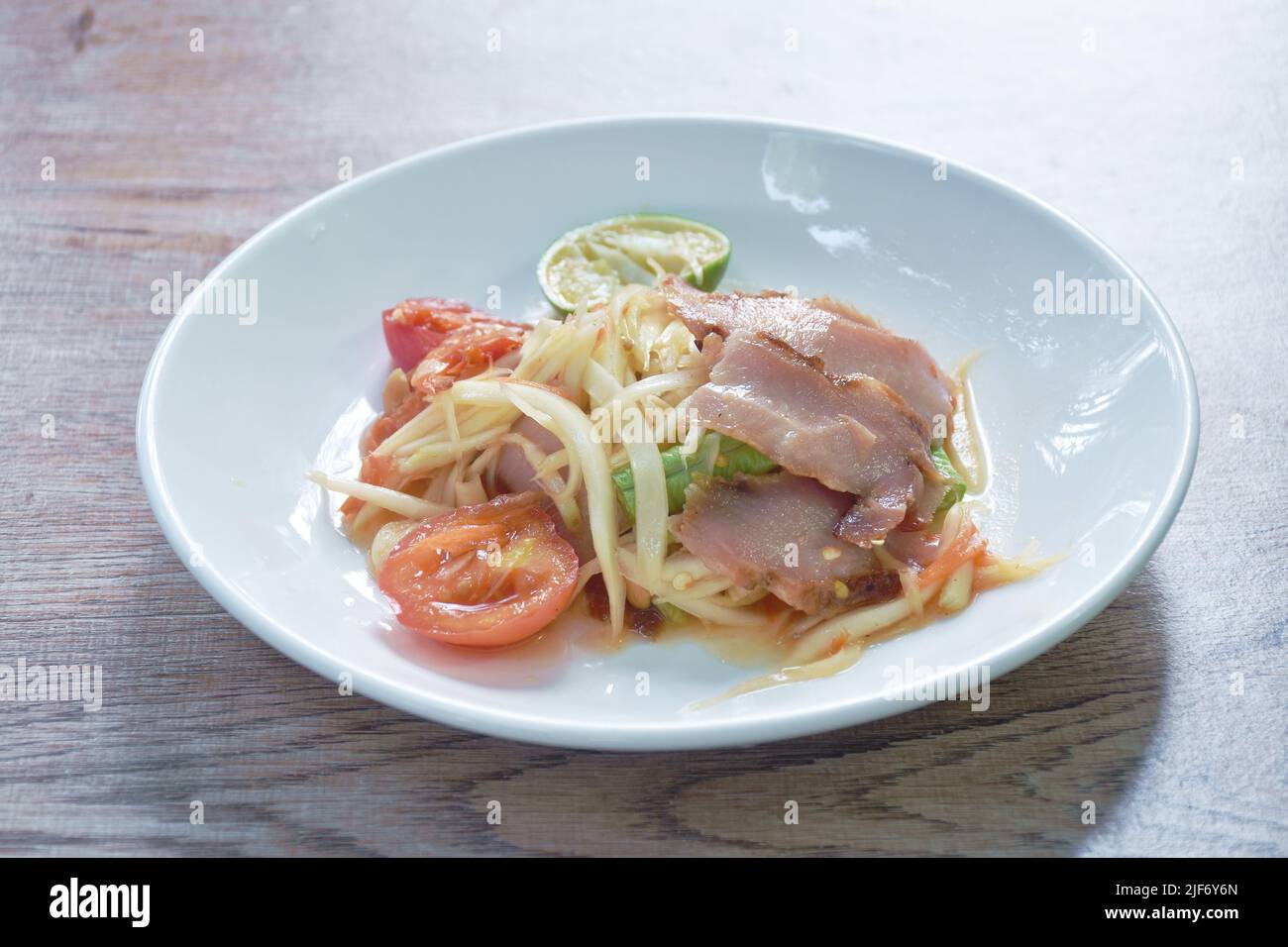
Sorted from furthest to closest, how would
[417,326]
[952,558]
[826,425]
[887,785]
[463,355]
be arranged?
[417,326], [463,355], [826,425], [952,558], [887,785]

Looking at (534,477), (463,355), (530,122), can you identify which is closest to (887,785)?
(534,477)

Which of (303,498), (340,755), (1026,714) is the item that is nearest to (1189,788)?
(1026,714)

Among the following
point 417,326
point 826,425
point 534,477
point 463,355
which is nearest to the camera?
point 826,425

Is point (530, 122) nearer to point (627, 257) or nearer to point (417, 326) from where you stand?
point (627, 257)

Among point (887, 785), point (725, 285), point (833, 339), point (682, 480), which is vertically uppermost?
point (725, 285)

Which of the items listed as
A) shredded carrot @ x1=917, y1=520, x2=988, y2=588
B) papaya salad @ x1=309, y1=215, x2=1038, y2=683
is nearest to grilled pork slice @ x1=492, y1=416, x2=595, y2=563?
papaya salad @ x1=309, y1=215, x2=1038, y2=683

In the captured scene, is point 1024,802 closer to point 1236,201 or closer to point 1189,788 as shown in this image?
point 1189,788

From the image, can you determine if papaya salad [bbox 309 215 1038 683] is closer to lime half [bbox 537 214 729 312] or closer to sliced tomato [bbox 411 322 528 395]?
sliced tomato [bbox 411 322 528 395]
